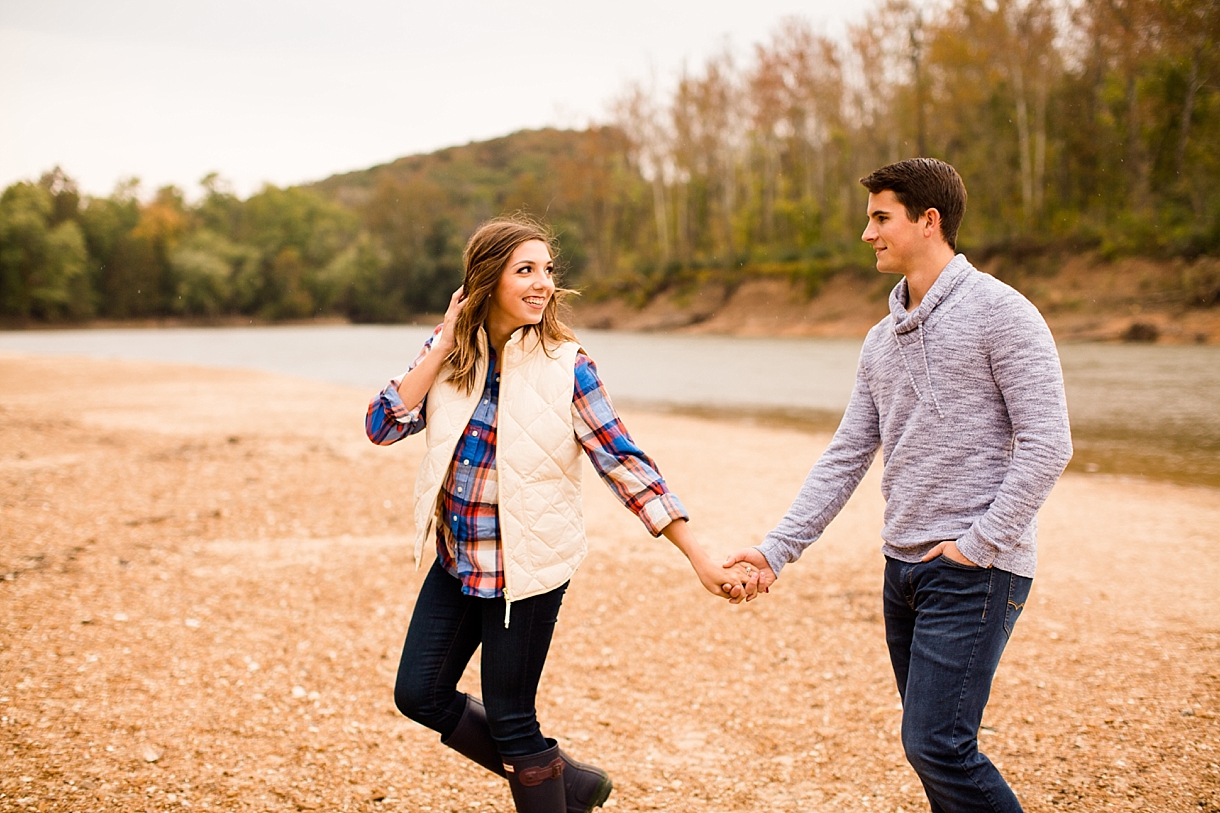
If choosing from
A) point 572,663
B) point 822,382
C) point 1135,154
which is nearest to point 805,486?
point 572,663

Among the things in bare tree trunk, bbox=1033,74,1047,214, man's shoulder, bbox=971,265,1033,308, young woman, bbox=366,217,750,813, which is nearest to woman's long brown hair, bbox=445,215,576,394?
young woman, bbox=366,217,750,813

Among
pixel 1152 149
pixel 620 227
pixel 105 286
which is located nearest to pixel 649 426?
pixel 1152 149

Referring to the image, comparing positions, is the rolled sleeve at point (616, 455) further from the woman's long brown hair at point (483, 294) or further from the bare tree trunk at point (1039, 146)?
the bare tree trunk at point (1039, 146)

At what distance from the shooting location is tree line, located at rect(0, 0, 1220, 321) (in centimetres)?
3853

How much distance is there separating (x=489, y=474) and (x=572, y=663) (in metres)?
2.82

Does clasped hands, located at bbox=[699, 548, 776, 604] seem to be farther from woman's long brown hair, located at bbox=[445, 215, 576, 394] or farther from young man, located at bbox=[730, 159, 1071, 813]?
woman's long brown hair, located at bbox=[445, 215, 576, 394]

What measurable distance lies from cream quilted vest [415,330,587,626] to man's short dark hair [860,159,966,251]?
1.06 metres

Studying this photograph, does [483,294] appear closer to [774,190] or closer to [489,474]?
[489,474]

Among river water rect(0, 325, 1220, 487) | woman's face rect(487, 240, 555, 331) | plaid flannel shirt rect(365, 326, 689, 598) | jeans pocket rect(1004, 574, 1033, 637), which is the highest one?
woman's face rect(487, 240, 555, 331)

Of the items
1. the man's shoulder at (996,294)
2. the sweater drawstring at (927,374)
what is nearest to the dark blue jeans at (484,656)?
the sweater drawstring at (927,374)

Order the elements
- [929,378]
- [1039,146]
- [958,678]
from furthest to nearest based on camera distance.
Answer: [1039,146] → [929,378] → [958,678]

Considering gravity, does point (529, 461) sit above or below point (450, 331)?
below

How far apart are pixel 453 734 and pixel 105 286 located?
107m

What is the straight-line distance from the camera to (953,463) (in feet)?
8.05
